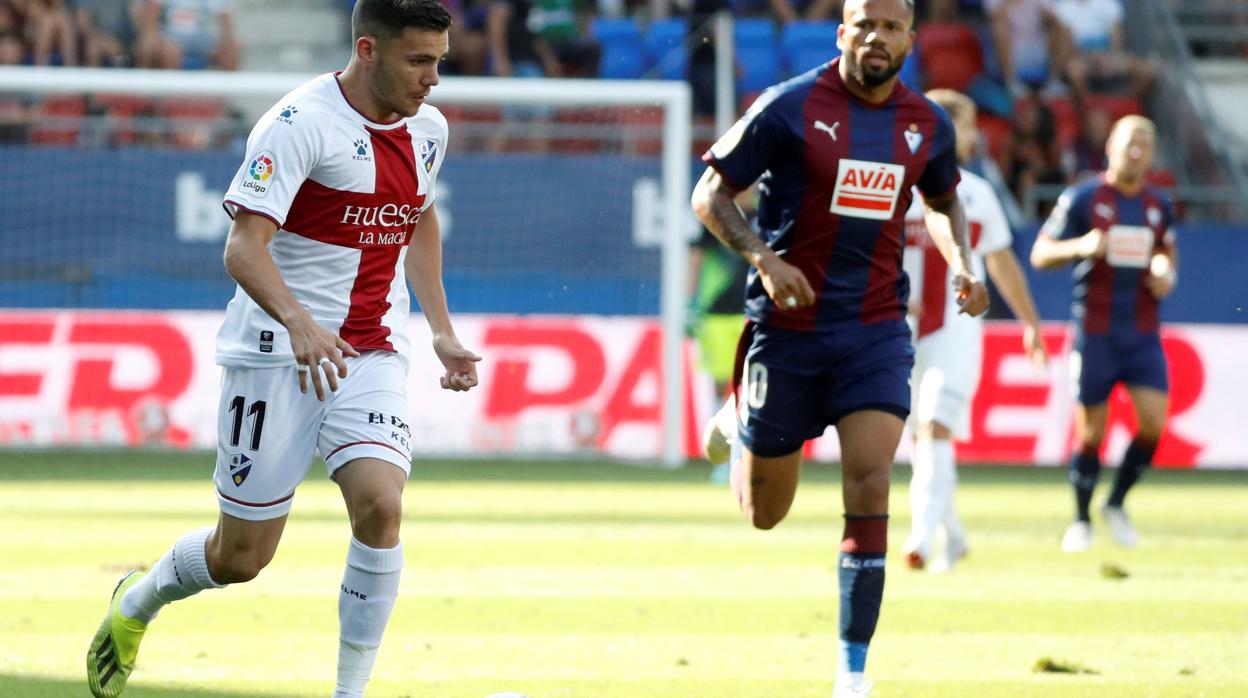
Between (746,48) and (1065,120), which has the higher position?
(746,48)

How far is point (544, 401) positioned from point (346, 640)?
35.1 feet

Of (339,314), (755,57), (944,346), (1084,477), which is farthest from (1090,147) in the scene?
(339,314)

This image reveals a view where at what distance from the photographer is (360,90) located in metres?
5.49

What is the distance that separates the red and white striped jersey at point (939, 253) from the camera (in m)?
9.62

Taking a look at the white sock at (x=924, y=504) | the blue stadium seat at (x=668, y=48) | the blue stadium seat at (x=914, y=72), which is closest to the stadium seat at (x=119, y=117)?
the blue stadium seat at (x=668, y=48)

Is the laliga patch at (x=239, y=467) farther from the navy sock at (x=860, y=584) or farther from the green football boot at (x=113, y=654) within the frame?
the navy sock at (x=860, y=584)

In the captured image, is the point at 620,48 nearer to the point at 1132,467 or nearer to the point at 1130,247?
the point at 1130,247

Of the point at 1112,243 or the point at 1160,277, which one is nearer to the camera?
the point at 1160,277

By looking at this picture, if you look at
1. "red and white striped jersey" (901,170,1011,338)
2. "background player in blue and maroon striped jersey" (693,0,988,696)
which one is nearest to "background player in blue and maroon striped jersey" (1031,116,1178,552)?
"red and white striped jersey" (901,170,1011,338)

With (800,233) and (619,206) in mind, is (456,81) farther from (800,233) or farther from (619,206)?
(800,233)

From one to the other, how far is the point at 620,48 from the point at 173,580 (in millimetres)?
15754

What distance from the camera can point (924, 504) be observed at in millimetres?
9375

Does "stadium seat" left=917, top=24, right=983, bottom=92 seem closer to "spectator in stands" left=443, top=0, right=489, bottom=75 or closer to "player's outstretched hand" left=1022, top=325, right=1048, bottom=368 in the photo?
"spectator in stands" left=443, top=0, right=489, bottom=75

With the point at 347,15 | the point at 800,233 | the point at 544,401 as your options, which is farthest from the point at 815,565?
the point at 347,15
